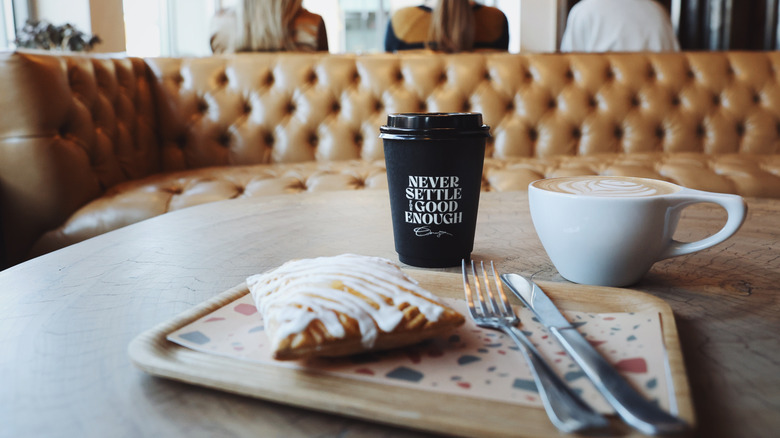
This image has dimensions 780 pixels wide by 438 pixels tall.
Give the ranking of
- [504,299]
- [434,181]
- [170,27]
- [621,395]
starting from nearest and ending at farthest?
[621,395]
[504,299]
[434,181]
[170,27]

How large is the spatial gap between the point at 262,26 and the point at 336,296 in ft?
6.82

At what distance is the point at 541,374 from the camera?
295 mm

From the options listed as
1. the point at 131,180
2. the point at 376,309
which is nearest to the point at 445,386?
the point at 376,309

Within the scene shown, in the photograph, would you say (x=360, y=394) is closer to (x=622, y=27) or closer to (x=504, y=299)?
(x=504, y=299)

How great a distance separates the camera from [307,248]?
630 millimetres

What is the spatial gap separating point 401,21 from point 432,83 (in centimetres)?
98

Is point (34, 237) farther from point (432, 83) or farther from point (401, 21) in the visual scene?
point (401, 21)

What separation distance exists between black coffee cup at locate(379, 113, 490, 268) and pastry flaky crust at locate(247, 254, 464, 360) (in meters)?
0.17

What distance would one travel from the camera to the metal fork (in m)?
0.25

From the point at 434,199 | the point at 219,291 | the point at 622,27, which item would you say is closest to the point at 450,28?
the point at 622,27

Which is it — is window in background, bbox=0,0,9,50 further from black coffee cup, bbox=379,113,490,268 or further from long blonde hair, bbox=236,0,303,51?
black coffee cup, bbox=379,113,490,268

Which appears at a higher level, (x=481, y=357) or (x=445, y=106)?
(x=445, y=106)

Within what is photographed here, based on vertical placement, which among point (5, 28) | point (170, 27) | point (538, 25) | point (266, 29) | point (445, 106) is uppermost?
point (538, 25)

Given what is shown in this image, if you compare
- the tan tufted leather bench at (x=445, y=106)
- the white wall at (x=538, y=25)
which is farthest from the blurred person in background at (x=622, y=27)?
the white wall at (x=538, y=25)
